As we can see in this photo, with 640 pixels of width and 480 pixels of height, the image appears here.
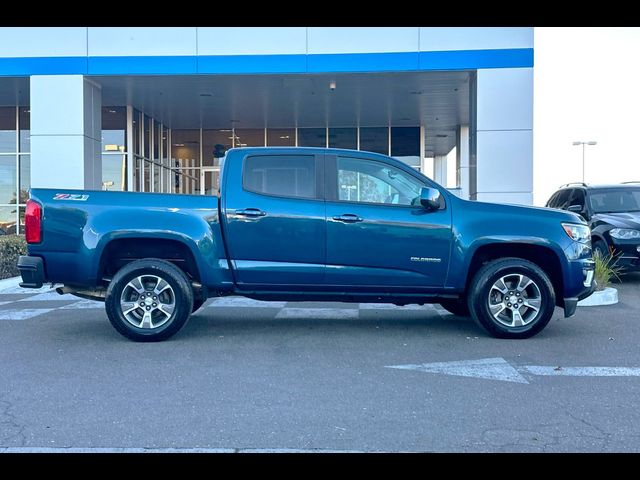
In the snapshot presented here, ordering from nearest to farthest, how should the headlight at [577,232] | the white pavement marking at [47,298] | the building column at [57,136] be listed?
the headlight at [577,232] < the white pavement marking at [47,298] < the building column at [57,136]

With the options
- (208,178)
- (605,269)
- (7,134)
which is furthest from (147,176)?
(605,269)

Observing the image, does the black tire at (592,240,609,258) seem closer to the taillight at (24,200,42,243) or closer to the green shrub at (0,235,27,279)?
the taillight at (24,200,42,243)

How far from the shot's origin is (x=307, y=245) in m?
7.11

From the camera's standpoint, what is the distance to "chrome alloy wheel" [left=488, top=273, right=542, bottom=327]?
23.5 ft

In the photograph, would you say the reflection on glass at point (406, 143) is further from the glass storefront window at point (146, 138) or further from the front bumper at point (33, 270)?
the front bumper at point (33, 270)

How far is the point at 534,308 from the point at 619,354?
920 millimetres

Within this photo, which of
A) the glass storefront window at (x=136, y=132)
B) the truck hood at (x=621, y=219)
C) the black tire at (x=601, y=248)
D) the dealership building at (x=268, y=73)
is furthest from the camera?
the glass storefront window at (x=136, y=132)

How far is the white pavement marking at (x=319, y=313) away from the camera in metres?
8.79

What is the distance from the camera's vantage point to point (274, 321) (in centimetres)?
839

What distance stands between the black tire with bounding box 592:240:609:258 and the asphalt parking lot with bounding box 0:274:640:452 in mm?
3427

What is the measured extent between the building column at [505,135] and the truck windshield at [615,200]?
2.59 m

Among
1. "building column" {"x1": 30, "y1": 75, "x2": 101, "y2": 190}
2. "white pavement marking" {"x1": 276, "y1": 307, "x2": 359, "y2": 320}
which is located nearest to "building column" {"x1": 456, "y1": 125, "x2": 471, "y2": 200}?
"building column" {"x1": 30, "y1": 75, "x2": 101, "y2": 190}

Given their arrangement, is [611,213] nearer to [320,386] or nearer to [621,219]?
[621,219]

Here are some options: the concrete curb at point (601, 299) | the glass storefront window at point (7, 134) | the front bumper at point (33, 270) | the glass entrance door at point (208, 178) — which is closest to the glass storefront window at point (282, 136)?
the glass entrance door at point (208, 178)
